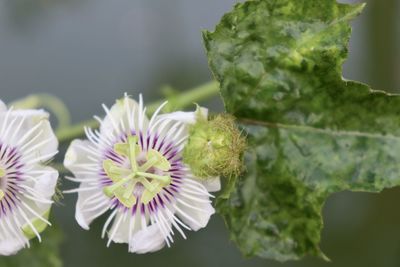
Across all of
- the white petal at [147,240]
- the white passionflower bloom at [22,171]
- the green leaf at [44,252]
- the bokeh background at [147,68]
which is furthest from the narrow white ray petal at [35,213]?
the bokeh background at [147,68]

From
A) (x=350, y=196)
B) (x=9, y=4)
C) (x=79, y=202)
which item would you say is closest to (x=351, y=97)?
(x=79, y=202)

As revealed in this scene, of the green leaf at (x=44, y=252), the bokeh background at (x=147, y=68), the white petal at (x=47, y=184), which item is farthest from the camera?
the bokeh background at (x=147, y=68)

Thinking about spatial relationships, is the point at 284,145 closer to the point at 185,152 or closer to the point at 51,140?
the point at 185,152

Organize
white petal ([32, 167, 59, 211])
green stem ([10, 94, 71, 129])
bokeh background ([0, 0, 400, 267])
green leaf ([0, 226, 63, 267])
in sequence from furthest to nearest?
bokeh background ([0, 0, 400, 267]) < green stem ([10, 94, 71, 129]) < green leaf ([0, 226, 63, 267]) < white petal ([32, 167, 59, 211])

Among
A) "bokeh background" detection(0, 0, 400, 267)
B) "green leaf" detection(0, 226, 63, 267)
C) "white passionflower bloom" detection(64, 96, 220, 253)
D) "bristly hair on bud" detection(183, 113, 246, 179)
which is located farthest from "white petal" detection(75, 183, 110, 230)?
"bokeh background" detection(0, 0, 400, 267)

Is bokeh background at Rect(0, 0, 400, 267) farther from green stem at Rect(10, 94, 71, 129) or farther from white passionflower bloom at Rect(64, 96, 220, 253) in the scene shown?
white passionflower bloom at Rect(64, 96, 220, 253)

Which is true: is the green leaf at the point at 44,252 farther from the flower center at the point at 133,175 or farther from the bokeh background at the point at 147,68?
the bokeh background at the point at 147,68

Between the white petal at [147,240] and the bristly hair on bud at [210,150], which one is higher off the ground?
the bristly hair on bud at [210,150]
